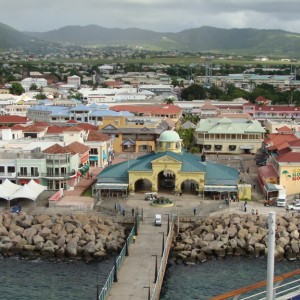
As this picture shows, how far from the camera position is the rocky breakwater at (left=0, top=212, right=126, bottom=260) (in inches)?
1222

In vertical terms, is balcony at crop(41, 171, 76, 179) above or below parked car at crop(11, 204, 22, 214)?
above

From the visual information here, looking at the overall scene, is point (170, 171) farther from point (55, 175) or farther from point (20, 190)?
point (20, 190)

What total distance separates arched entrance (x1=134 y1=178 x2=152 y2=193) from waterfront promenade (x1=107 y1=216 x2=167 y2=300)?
7462mm

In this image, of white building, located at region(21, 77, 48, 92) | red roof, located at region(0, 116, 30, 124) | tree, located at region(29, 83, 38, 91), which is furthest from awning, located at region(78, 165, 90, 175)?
white building, located at region(21, 77, 48, 92)

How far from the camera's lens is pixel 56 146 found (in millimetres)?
42438

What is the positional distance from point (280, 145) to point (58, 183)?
19742mm

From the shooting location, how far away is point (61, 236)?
32.1 meters

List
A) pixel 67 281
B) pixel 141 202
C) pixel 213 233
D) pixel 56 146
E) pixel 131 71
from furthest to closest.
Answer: pixel 131 71, pixel 56 146, pixel 141 202, pixel 213 233, pixel 67 281

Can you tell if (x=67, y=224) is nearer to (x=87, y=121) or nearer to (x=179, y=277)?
(x=179, y=277)

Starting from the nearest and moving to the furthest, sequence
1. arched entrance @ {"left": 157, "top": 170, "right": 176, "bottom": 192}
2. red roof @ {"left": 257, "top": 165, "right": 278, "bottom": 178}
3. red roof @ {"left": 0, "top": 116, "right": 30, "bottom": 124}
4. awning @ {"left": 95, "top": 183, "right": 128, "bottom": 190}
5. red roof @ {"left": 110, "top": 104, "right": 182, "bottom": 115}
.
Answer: awning @ {"left": 95, "top": 183, "right": 128, "bottom": 190} → red roof @ {"left": 257, "top": 165, "right": 278, "bottom": 178} → arched entrance @ {"left": 157, "top": 170, "right": 176, "bottom": 192} → red roof @ {"left": 0, "top": 116, "right": 30, "bottom": 124} → red roof @ {"left": 110, "top": 104, "right": 182, "bottom": 115}

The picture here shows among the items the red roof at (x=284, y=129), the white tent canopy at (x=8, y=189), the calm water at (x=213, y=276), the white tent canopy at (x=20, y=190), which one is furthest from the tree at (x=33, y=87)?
the calm water at (x=213, y=276)

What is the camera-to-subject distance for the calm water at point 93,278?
87.3ft

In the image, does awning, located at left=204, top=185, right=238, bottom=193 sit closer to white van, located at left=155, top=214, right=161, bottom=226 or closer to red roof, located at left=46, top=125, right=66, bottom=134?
white van, located at left=155, top=214, right=161, bottom=226

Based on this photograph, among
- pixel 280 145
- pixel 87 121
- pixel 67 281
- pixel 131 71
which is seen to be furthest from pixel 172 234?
pixel 131 71
